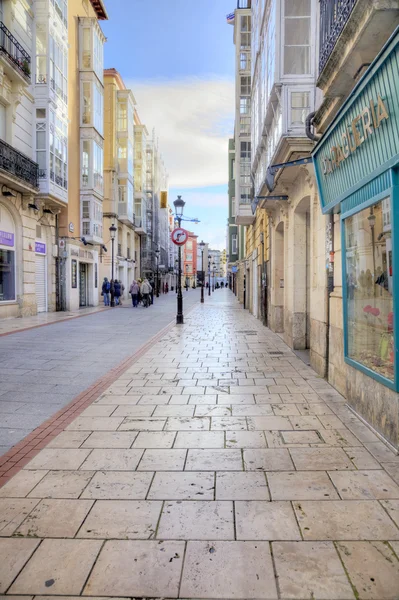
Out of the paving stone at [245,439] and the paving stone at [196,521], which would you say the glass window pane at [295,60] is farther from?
the paving stone at [196,521]

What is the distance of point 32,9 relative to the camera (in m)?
19.0

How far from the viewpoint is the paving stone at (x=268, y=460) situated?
12.1ft

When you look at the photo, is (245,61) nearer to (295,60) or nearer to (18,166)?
(18,166)

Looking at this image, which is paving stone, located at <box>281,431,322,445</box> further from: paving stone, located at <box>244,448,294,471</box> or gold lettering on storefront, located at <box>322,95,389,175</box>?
gold lettering on storefront, located at <box>322,95,389,175</box>

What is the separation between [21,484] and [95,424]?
1471 mm

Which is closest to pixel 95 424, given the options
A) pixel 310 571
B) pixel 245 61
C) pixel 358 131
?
pixel 310 571

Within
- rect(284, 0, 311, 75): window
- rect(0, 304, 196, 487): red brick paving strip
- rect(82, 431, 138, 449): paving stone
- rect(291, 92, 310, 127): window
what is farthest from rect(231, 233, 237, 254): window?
rect(82, 431, 138, 449): paving stone

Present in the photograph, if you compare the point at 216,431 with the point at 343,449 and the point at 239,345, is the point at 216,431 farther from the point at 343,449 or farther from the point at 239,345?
the point at 239,345

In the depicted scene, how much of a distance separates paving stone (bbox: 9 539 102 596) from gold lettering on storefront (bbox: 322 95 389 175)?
14.2ft

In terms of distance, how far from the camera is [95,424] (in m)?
4.91

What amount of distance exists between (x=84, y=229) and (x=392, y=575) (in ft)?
83.3

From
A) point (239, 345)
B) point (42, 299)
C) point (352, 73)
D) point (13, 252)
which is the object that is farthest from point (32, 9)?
point (352, 73)

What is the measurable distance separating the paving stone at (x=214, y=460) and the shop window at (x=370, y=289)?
5.55ft

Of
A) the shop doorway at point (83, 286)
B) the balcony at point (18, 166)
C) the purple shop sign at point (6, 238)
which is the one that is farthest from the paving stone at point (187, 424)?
the shop doorway at point (83, 286)
